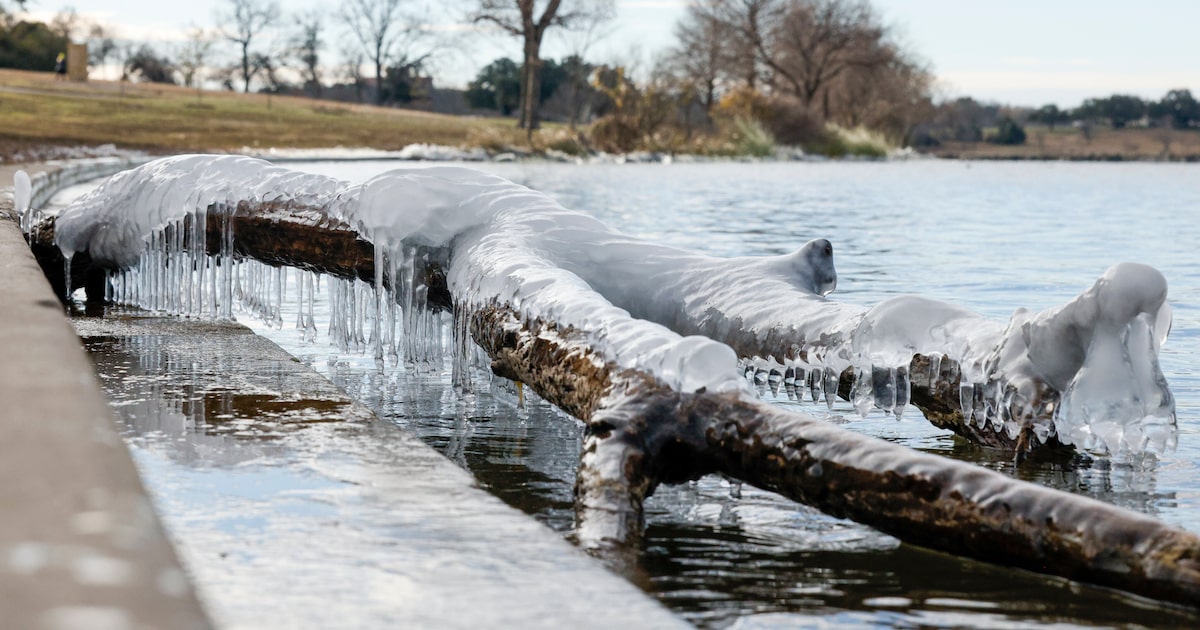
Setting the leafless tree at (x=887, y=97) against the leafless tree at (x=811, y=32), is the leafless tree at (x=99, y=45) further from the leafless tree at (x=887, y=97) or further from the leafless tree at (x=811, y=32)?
the leafless tree at (x=887, y=97)

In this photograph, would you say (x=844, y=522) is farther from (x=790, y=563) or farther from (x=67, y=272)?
(x=67, y=272)

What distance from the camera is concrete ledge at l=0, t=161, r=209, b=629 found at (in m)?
1.21

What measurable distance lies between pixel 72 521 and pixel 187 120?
40626mm

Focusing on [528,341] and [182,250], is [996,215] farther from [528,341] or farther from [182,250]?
[528,341]

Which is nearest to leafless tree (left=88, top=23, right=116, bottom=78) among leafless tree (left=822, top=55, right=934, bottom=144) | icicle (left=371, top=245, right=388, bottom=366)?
leafless tree (left=822, top=55, right=934, bottom=144)

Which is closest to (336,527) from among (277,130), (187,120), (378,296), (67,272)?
(378,296)

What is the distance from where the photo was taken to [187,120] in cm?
3962

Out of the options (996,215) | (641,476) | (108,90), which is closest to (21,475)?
(641,476)

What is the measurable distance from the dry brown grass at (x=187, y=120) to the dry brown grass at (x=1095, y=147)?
74.7ft

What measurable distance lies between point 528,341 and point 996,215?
13.2 metres

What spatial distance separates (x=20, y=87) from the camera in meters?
43.6

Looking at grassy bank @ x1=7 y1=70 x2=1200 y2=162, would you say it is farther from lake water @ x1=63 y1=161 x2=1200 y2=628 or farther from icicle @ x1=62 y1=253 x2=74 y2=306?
lake water @ x1=63 y1=161 x2=1200 y2=628

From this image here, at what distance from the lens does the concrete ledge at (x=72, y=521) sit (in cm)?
121

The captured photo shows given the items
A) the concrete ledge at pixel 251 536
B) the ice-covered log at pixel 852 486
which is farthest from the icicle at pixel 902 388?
the concrete ledge at pixel 251 536
